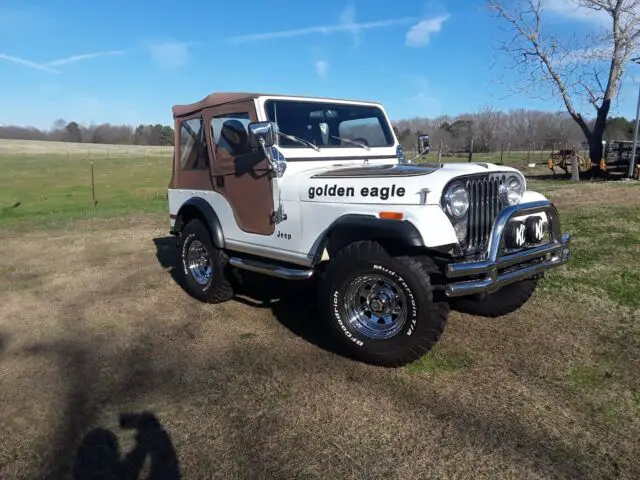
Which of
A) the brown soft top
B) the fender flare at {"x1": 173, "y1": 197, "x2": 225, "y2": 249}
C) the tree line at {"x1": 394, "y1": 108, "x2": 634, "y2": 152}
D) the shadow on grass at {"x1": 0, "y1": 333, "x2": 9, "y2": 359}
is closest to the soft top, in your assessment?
the brown soft top

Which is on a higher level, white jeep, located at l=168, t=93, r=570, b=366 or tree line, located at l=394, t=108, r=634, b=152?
tree line, located at l=394, t=108, r=634, b=152

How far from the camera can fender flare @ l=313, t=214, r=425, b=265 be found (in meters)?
3.39

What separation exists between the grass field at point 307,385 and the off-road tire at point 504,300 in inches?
5.8

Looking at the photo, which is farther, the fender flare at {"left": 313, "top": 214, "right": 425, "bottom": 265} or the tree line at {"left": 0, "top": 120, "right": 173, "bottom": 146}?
the tree line at {"left": 0, "top": 120, "right": 173, "bottom": 146}

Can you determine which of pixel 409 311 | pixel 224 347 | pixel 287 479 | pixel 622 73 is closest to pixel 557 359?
pixel 409 311

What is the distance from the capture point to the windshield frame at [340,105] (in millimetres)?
4621

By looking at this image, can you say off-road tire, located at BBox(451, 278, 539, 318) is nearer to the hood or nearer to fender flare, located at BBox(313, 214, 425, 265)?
the hood

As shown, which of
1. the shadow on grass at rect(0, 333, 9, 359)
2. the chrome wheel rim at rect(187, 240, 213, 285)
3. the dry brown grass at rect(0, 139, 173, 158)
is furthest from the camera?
the dry brown grass at rect(0, 139, 173, 158)

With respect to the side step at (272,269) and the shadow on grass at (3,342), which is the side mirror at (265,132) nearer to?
the side step at (272,269)


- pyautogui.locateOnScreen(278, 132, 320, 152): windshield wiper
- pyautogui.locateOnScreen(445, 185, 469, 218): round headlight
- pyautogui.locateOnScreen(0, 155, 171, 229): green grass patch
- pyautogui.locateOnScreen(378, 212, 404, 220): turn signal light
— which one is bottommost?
pyautogui.locateOnScreen(0, 155, 171, 229): green grass patch

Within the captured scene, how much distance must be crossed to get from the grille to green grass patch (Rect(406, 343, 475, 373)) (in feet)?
2.85

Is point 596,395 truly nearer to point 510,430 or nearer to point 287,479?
point 510,430

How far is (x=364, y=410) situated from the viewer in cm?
320

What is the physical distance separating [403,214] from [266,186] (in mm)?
1528
